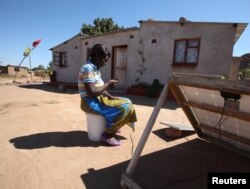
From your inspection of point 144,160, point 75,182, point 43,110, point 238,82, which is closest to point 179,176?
point 144,160

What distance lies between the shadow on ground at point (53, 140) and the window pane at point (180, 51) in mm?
6400

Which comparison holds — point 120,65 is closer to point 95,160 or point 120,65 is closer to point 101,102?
point 101,102

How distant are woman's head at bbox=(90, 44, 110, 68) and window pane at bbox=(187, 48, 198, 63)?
6200 mm

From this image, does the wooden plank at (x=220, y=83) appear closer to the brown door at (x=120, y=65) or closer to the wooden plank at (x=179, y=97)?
the wooden plank at (x=179, y=97)

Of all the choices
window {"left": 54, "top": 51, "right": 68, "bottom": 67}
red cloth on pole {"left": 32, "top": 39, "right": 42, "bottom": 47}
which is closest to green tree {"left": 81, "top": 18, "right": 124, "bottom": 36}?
red cloth on pole {"left": 32, "top": 39, "right": 42, "bottom": 47}

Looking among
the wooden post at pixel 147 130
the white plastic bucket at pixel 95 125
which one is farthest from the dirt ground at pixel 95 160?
the wooden post at pixel 147 130

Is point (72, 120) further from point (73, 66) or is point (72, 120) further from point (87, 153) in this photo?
point (73, 66)

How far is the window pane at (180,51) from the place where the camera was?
333 inches

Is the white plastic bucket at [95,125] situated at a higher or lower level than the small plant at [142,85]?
lower

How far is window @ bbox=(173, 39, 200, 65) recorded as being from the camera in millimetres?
8148

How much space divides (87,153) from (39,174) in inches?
29.2

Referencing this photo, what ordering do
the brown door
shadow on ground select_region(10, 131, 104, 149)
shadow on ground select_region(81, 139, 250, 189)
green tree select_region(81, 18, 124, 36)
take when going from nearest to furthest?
1. shadow on ground select_region(81, 139, 250, 189)
2. shadow on ground select_region(10, 131, 104, 149)
3. the brown door
4. green tree select_region(81, 18, 124, 36)

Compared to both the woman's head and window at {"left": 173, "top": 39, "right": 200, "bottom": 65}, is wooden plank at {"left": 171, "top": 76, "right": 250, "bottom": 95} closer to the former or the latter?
→ the woman's head

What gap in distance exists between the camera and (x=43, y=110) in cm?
557
